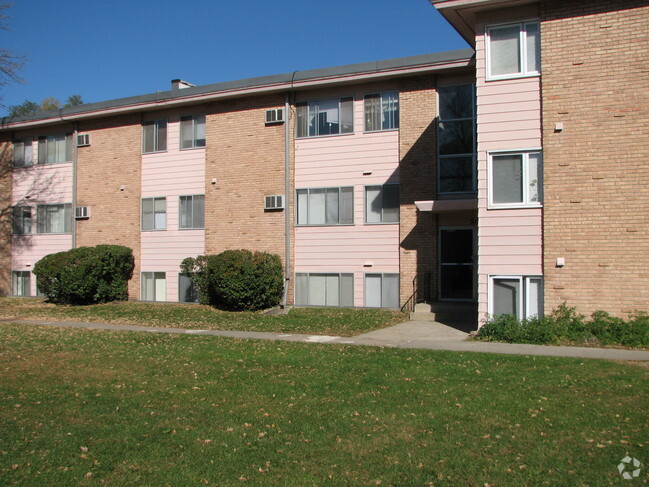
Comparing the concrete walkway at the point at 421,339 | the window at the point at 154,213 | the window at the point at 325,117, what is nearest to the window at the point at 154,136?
the window at the point at 154,213

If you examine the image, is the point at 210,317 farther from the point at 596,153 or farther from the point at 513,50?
the point at 596,153

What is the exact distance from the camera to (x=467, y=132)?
18.0 metres

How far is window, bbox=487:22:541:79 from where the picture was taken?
13.1m

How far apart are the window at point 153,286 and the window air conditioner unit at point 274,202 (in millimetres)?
5166

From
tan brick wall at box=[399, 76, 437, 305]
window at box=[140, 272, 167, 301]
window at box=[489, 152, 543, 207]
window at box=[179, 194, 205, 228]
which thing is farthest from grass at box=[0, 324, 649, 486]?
window at box=[140, 272, 167, 301]

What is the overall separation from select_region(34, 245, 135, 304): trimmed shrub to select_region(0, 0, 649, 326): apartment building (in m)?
0.73

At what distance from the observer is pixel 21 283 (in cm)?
2561

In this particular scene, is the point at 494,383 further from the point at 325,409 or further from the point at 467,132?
the point at 467,132

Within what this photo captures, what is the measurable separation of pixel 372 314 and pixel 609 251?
7.08 meters

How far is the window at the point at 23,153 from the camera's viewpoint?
25672 millimetres

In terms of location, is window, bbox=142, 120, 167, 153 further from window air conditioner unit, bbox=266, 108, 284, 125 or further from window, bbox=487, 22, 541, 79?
window, bbox=487, 22, 541, 79

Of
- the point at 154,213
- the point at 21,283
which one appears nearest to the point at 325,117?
the point at 154,213

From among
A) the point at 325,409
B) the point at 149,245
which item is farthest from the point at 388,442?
the point at 149,245

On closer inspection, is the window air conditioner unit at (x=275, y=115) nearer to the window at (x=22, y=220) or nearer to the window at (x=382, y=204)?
the window at (x=382, y=204)
